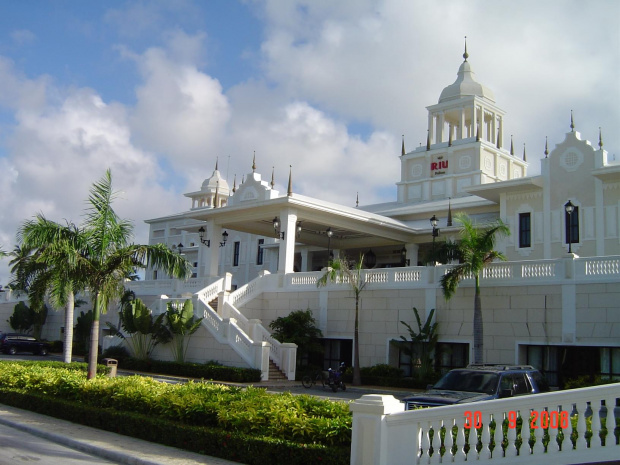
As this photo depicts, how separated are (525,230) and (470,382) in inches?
793

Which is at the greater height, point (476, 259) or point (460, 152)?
point (460, 152)

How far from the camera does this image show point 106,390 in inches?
576

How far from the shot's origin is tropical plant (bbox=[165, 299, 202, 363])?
94.0ft

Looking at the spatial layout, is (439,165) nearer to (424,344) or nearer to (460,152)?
(460,152)

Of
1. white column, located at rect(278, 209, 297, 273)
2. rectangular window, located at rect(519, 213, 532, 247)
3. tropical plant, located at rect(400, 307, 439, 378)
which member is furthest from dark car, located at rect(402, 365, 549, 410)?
rectangular window, located at rect(519, 213, 532, 247)

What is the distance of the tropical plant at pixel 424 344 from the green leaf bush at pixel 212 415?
41.6 ft

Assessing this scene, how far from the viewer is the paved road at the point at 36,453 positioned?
10.8 meters

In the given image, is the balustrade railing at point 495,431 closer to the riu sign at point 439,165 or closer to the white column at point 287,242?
the white column at point 287,242

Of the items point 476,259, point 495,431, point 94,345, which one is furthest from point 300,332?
point 495,431

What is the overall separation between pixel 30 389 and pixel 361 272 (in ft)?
48.6

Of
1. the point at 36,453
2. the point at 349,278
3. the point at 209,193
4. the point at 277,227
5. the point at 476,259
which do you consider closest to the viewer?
the point at 36,453

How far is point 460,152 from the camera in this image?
4847 cm

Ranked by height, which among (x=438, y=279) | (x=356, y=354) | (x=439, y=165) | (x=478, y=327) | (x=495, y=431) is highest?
(x=439, y=165)

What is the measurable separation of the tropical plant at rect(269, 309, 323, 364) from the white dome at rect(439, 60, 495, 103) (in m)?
27.9
